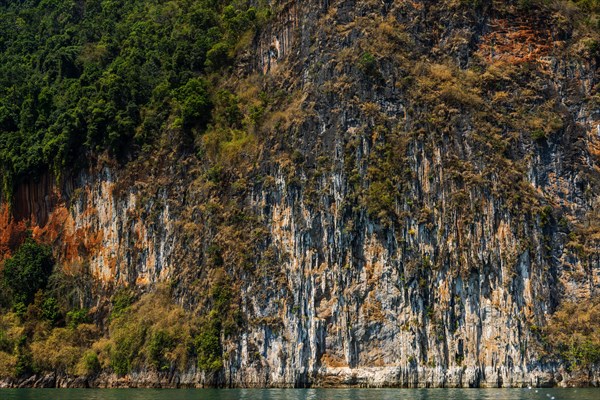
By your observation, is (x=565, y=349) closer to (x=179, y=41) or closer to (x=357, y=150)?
(x=357, y=150)

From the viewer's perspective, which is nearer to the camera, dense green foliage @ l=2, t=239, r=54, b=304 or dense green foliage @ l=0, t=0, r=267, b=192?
dense green foliage @ l=2, t=239, r=54, b=304

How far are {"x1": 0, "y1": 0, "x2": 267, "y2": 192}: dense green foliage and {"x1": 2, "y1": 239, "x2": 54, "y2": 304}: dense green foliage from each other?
6.70m

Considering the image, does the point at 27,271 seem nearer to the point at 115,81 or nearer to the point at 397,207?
the point at 115,81

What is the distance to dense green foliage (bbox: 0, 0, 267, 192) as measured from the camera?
80438mm

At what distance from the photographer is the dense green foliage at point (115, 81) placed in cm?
8044

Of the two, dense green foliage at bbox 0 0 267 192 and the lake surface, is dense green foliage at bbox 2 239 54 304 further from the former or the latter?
the lake surface

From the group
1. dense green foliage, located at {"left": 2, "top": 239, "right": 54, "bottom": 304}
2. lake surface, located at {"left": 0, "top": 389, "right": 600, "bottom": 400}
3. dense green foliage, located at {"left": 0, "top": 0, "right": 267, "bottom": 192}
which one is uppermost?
dense green foliage, located at {"left": 0, "top": 0, "right": 267, "bottom": 192}

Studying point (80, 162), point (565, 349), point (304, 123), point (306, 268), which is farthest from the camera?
point (80, 162)

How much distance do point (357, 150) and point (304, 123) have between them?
4631 mm

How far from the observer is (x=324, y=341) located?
Result: 64750mm

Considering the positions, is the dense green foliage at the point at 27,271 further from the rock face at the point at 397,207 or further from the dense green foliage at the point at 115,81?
the dense green foliage at the point at 115,81

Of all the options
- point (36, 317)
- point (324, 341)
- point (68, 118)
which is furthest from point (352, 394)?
point (68, 118)

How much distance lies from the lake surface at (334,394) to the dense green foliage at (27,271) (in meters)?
17.2

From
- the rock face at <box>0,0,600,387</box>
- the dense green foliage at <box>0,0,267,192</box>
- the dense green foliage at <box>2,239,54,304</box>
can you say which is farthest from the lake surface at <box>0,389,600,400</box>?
the dense green foliage at <box>0,0,267,192</box>
